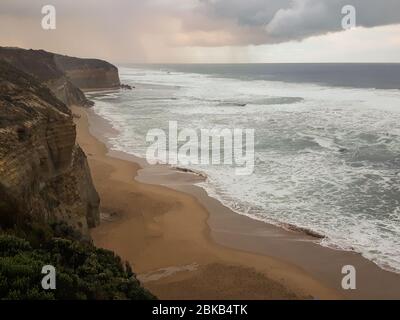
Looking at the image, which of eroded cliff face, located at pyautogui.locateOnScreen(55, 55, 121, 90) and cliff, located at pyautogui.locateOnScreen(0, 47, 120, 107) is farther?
eroded cliff face, located at pyautogui.locateOnScreen(55, 55, 121, 90)

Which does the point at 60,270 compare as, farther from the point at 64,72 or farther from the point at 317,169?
the point at 64,72

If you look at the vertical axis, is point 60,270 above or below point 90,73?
below

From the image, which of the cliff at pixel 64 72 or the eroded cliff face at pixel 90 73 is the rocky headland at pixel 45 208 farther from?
the eroded cliff face at pixel 90 73

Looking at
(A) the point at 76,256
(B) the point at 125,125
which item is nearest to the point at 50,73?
(B) the point at 125,125

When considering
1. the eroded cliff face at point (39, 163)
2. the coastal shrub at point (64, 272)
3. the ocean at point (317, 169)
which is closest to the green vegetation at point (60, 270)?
the coastal shrub at point (64, 272)

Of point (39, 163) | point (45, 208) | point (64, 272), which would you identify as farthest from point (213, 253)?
point (64, 272)

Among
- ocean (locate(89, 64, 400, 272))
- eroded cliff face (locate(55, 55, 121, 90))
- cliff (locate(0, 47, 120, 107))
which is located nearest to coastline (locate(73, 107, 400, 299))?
ocean (locate(89, 64, 400, 272))

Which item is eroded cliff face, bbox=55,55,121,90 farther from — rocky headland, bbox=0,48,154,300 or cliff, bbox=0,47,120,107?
rocky headland, bbox=0,48,154,300
